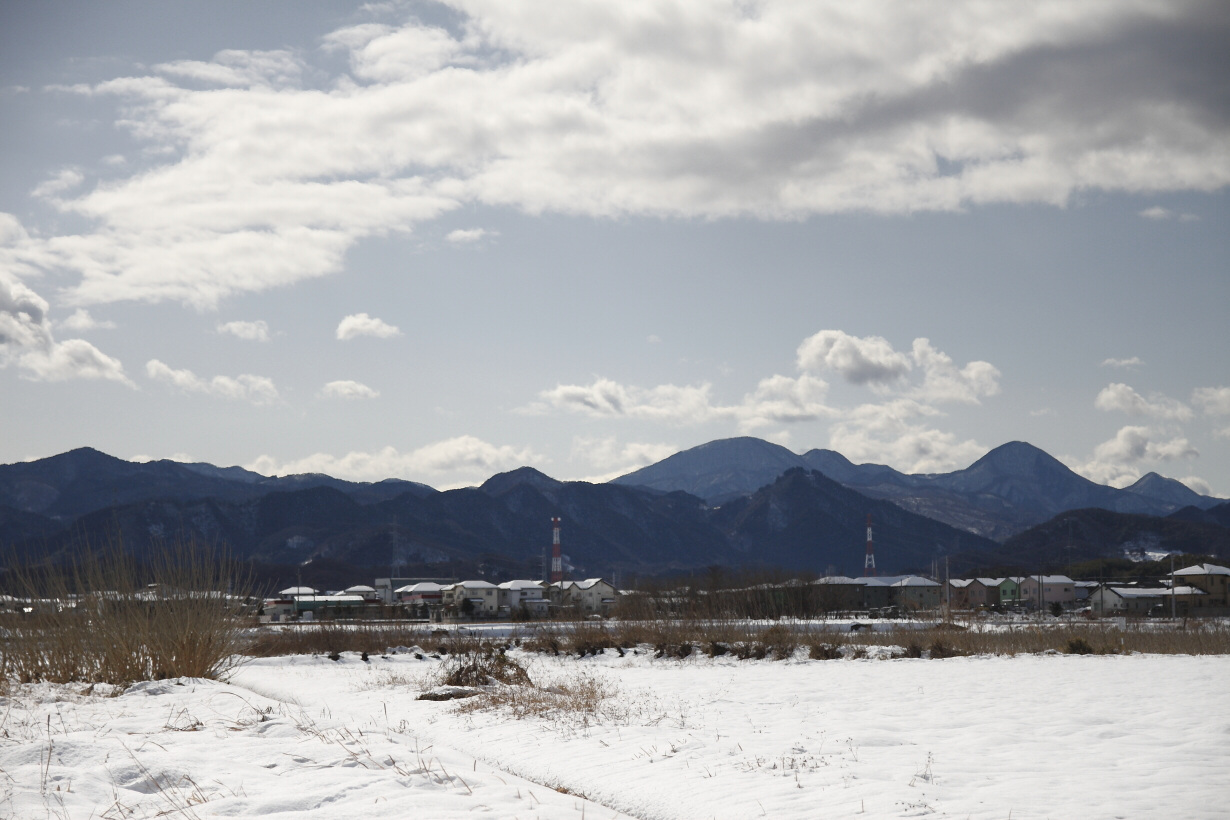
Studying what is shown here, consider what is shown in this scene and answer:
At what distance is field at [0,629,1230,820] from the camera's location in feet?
32.5

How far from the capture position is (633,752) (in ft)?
45.5

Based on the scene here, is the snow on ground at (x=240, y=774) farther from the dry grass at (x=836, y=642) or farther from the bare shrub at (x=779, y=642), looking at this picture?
the dry grass at (x=836, y=642)

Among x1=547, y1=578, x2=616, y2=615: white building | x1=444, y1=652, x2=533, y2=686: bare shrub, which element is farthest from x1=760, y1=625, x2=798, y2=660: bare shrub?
x1=547, y1=578, x2=616, y2=615: white building

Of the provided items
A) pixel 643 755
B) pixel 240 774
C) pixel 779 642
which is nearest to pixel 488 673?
pixel 643 755

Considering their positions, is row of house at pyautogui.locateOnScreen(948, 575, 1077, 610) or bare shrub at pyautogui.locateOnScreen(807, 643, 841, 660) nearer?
bare shrub at pyautogui.locateOnScreen(807, 643, 841, 660)

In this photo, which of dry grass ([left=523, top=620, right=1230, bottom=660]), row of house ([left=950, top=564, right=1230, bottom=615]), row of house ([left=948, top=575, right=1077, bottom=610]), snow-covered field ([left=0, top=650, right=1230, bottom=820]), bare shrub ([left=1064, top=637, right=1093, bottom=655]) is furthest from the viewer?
row of house ([left=948, top=575, right=1077, bottom=610])

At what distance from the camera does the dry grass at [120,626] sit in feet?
75.9

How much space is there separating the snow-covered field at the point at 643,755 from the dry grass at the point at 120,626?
1.65m

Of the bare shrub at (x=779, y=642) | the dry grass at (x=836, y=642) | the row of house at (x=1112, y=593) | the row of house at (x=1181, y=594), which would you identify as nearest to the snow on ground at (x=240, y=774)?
the bare shrub at (x=779, y=642)

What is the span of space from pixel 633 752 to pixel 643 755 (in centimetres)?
37

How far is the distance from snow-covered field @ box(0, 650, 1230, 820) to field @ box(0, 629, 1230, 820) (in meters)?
0.05

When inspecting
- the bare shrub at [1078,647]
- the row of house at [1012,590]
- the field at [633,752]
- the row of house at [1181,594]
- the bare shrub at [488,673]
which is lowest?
the row of house at [1012,590]

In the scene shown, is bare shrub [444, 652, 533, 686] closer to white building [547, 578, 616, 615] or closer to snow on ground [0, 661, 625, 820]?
snow on ground [0, 661, 625, 820]

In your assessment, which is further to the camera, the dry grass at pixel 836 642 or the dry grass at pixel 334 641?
the dry grass at pixel 334 641
